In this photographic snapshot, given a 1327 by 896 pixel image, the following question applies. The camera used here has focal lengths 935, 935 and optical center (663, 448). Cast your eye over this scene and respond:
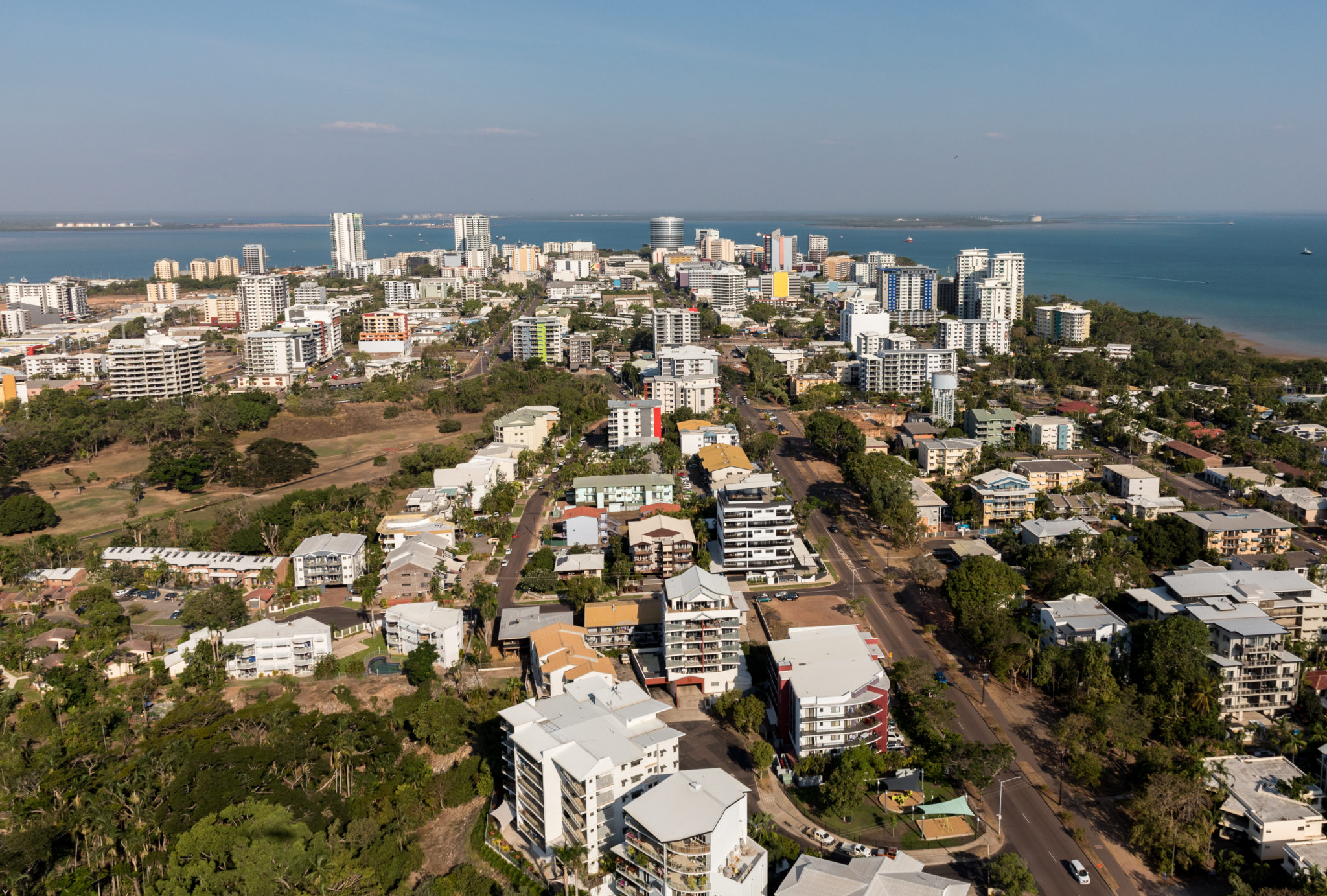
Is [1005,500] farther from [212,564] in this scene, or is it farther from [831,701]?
[212,564]

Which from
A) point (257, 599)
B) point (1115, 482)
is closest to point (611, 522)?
point (257, 599)

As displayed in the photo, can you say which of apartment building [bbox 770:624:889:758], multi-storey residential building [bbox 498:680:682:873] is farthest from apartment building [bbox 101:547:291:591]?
apartment building [bbox 770:624:889:758]

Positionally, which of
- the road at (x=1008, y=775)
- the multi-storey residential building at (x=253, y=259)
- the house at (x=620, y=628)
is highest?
the multi-storey residential building at (x=253, y=259)

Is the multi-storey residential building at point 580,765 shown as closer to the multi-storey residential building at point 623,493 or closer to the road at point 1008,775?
the road at point 1008,775

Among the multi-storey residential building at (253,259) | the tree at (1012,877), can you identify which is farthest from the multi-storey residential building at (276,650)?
the multi-storey residential building at (253,259)

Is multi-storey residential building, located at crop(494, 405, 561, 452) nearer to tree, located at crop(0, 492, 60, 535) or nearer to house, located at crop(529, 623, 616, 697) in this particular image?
tree, located at crop(0, 492, 60, 535)

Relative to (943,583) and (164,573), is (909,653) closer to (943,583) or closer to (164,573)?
(943,583)
